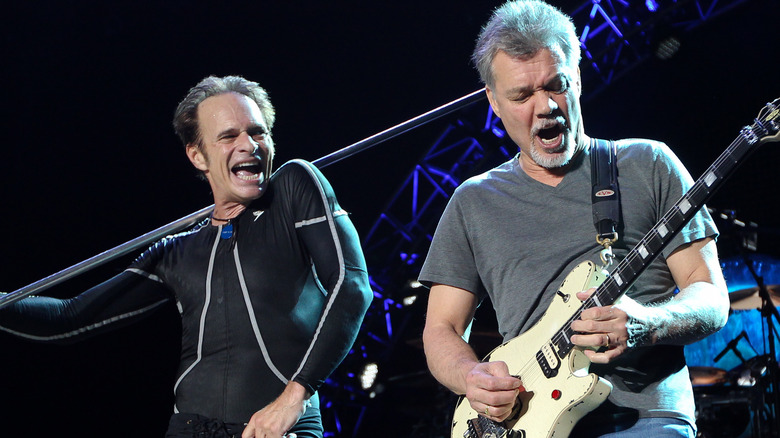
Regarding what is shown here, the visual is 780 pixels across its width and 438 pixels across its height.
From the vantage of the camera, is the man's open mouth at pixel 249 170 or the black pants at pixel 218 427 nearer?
the black pants at pixel 218 427

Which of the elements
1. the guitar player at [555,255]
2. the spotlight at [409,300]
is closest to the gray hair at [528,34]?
the guitar player at [555,255]

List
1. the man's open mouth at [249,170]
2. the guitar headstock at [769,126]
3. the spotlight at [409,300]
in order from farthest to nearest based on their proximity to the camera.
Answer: the spotlight at [409,300] → the man's open mouth at [249,170] → the guitar headstock at [769,126]

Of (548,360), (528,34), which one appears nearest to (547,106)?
(528,34)

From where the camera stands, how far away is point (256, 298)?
2.47 metres

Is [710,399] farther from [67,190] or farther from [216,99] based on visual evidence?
[67,190]

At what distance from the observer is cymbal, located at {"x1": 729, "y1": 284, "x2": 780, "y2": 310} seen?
537 cm

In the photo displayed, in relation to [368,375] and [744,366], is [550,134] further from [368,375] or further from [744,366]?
[368,375]

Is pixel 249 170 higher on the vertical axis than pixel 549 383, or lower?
higher

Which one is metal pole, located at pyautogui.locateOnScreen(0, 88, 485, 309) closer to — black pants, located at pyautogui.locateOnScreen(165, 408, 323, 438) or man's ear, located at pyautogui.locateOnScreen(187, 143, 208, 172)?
man's ear, located at pyautogui.locateOnScreen(187, 143, 208, 172)

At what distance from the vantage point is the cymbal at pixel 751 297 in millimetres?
5371

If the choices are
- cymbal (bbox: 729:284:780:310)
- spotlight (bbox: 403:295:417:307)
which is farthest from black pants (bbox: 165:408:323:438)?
spotlight (bbox: 403:295:417:307)

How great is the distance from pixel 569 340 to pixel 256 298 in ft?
3.47

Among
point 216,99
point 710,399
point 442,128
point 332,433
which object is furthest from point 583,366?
point 442,128

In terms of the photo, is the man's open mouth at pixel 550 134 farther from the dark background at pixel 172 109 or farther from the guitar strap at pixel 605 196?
the dark background at pixel 172 109
